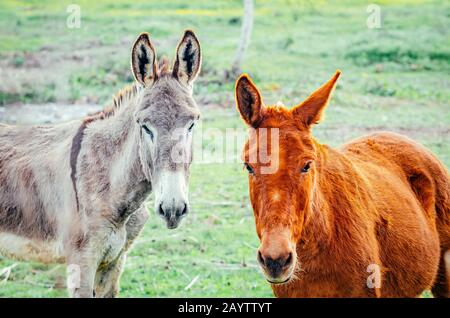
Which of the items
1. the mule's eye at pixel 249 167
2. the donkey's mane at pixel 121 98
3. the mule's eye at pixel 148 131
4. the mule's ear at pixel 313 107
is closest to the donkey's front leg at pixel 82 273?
the mule's eye at pixel 148 131

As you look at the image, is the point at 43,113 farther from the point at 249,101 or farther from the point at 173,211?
the point at 249,101

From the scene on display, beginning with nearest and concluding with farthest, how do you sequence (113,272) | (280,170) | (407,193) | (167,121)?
(280,170), (167,121), (407,193), (113,272)

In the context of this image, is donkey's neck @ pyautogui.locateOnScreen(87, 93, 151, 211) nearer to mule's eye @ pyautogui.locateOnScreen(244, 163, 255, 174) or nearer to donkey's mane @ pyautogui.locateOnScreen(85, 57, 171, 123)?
donkey's mane @ pyautogui.locateOnScreen(85, 57, 171, 123)

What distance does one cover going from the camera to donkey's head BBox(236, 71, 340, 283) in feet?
11.6

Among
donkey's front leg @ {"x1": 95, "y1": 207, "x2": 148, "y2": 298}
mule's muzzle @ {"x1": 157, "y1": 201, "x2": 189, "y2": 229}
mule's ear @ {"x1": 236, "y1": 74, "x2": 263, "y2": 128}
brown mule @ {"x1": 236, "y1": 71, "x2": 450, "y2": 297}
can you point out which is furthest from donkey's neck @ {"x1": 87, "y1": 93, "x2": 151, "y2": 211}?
brown mule @ {"x1": 236, "y1": 71, "x2": 450, "y2": 297}

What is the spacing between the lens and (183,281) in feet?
21.8

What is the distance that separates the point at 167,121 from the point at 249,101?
0.64 meters

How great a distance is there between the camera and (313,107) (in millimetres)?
3947

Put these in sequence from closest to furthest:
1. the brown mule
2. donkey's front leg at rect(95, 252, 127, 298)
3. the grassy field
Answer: the brown mule
donkey's front leg at rect(95, 252, 127, 298)
the grassy field

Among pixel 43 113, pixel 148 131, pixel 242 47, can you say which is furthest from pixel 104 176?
pixel 242 47

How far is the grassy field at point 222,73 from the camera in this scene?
6969 mm

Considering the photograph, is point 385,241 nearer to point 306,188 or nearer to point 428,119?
point 306,188

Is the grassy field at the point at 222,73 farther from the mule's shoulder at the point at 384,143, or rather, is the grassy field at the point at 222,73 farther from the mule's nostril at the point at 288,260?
the mule's nostril at the point at 288,260
